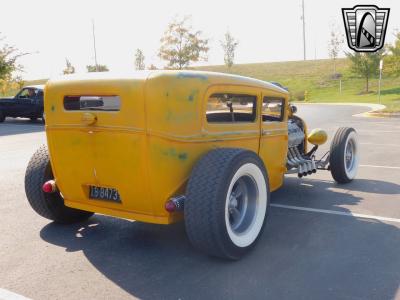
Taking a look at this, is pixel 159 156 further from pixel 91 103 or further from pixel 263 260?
pixel 263 260

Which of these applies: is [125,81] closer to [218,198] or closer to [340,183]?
[218,198]

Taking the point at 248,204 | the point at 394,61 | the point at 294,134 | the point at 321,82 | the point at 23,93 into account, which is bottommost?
the point at 248,204

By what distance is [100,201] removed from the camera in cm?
371

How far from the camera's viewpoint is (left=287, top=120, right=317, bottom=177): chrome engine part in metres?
5.60

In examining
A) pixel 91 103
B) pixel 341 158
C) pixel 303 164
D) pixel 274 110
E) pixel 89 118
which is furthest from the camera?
pixel 341 158

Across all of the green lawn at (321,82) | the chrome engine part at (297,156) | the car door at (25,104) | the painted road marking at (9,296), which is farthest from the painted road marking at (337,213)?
the green lawn at (321,82)

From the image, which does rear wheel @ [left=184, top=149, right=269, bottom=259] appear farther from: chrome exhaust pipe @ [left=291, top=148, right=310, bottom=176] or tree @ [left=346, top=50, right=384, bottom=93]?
tree @ [left=346, top=50, right=384, bottom=93]

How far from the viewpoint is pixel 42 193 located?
418 cm

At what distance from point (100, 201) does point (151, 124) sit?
926 millimetres

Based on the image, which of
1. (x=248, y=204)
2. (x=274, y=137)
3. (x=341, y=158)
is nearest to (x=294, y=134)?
(x=341, y=158)

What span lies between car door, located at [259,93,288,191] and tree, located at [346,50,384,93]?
124ft

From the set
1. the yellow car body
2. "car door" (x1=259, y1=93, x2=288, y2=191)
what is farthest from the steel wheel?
"car door" (x1=259, y1=93, x2=288, y2=191)

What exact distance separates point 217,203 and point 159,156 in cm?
58

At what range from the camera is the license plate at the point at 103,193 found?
3634 millimetres
